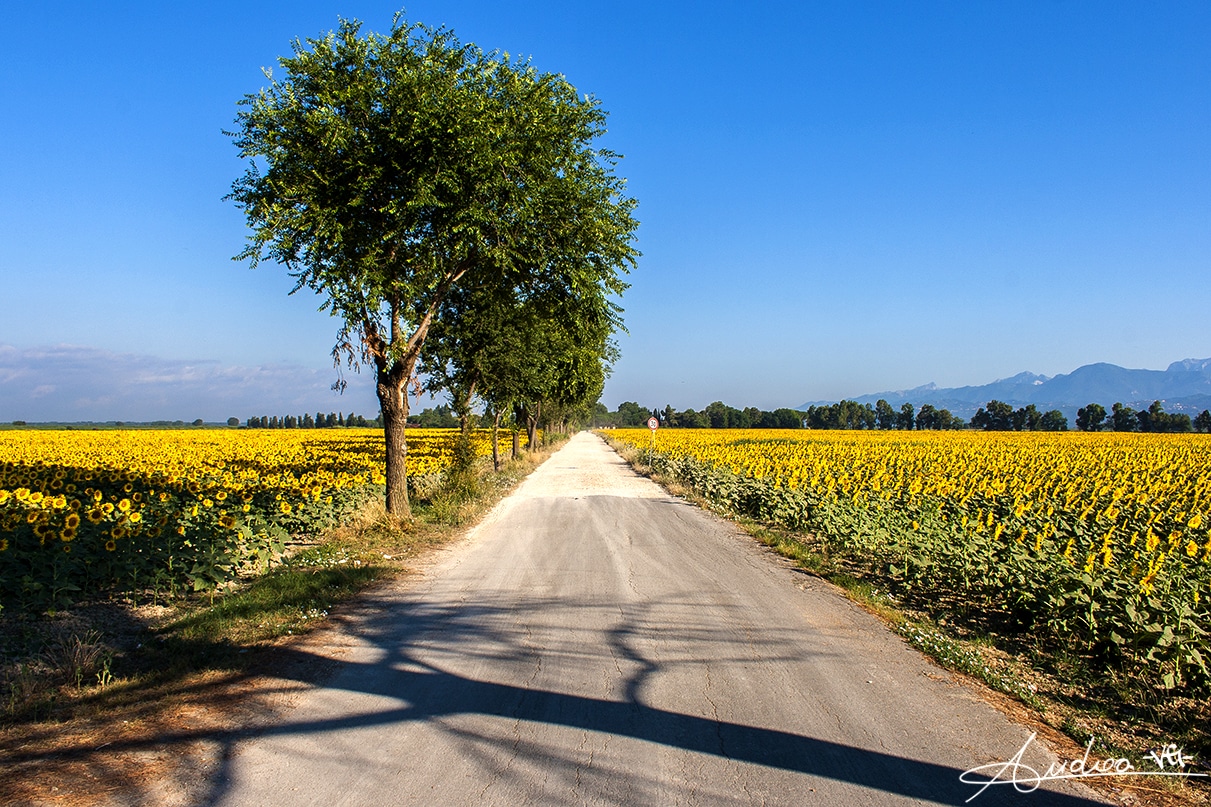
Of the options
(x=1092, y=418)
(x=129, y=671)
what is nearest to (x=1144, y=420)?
(x=1092, y=418)

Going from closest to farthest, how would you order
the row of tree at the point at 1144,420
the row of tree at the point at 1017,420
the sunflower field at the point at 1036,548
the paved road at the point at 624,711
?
the paved road at the point at 624,711 → the sunflower field at the point at 1036,548 → the row of tree at the point at 1144,420 → the row of tree at the point at 1017,420

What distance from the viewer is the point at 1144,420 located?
4065 inches

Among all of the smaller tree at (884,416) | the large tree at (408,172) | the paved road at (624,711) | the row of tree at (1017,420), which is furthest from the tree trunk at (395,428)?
the smaller tree at (884,416)

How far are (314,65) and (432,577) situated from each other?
813cm

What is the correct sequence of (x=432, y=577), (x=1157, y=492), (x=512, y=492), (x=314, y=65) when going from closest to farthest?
(x=432, y=577)
(x=314, y=65)
(x=1157, y=492)
(x=512, y=492)

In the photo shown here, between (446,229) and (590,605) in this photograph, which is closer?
(590,605)

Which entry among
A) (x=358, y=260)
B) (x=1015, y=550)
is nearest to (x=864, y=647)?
(x=1015, y=550)

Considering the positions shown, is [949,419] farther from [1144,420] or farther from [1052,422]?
[1144,420]

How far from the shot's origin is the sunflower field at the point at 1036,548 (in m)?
5.48

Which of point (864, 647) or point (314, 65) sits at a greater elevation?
point (314, 65)

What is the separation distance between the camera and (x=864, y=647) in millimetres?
5848

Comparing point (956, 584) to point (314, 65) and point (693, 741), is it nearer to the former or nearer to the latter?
point (693, 741)

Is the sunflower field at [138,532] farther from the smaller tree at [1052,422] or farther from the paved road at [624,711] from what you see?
the smaller tree at [1052,422]
